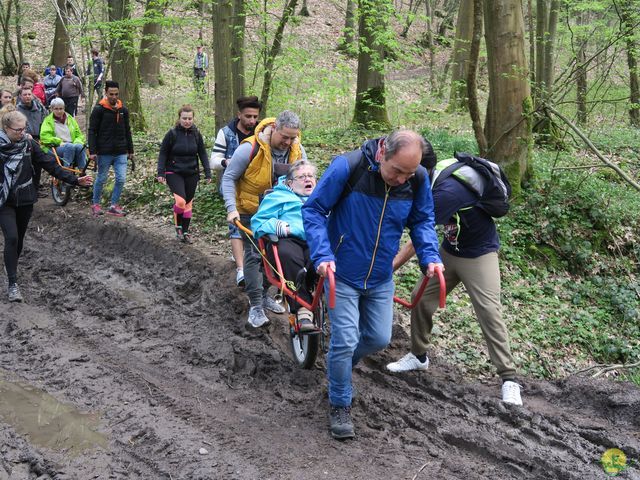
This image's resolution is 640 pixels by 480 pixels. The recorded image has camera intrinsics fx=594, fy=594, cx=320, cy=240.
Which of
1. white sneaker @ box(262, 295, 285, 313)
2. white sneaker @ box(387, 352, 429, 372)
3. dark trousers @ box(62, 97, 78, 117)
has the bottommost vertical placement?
white sneaker @ box(387, 352, 429, 372)

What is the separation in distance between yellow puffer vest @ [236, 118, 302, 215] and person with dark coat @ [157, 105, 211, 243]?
8.16 ft

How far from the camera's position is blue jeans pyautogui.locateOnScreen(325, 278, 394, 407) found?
14.0ft

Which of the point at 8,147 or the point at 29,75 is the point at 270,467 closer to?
the point at 8,147

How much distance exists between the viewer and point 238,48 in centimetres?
1018

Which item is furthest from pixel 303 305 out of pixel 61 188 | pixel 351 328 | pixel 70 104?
pixel 70 104

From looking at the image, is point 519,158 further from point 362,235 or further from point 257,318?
point 362,235

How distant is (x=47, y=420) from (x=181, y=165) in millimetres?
4783

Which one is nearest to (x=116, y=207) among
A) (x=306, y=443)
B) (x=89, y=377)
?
(x=89, y=377)

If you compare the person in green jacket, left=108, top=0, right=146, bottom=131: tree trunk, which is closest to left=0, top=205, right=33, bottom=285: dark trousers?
the person in green jacket

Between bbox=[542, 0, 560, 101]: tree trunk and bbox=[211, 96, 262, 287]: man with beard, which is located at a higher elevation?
bbox=[542, 0, 560, 101]: tree trunk

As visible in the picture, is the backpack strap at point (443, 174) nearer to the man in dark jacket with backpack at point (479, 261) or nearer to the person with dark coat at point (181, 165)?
the man in dark jacket with backpack at point (479, 261)

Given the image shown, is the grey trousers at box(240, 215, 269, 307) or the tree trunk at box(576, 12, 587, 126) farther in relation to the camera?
the tree trunk at box(576, 12, 587, 126)

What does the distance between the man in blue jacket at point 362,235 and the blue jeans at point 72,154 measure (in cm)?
880

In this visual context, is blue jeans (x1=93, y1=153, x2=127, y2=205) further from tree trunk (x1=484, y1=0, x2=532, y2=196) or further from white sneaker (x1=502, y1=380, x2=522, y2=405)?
white sneaker (x1=502, y1=380, x2=522, y2=405)
